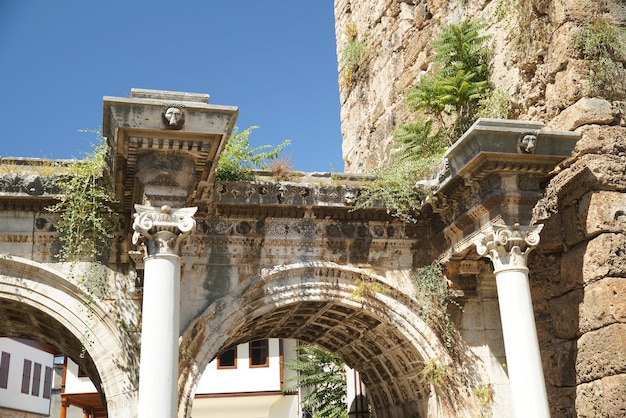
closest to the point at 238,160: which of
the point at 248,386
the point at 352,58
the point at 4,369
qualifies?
the point at 352,58

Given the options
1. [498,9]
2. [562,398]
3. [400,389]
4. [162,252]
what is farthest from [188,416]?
[498,9]

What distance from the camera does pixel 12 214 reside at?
26.6 ft

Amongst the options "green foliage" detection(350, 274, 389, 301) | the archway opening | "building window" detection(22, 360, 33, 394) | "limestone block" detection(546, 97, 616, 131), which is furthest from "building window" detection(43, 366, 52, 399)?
"limestone block" detection(546, 97, 616, 131)

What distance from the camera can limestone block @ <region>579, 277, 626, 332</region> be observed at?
7250mm

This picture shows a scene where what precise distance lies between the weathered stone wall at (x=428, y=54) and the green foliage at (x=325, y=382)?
17.2 ft

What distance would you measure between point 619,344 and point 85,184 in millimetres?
5963

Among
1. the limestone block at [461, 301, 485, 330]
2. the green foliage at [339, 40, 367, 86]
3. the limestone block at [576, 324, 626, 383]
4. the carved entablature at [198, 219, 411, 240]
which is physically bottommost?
the limestone block at [576, 324, 626, 383]

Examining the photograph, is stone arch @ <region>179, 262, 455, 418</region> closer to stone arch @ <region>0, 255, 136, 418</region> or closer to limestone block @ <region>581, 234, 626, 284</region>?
stone arch @ <region>0, 255, 136, 418</region>

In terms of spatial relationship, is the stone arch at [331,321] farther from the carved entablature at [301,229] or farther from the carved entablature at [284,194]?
the carved entablature at [284,194]

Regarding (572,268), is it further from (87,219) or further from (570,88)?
(87,219)

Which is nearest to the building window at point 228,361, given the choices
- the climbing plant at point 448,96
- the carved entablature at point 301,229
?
the climbing plant at point 448,96

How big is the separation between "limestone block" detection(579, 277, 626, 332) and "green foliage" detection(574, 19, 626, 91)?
232 centimetres

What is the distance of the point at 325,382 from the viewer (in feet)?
59.3

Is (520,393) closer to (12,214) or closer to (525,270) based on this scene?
(525,270)
